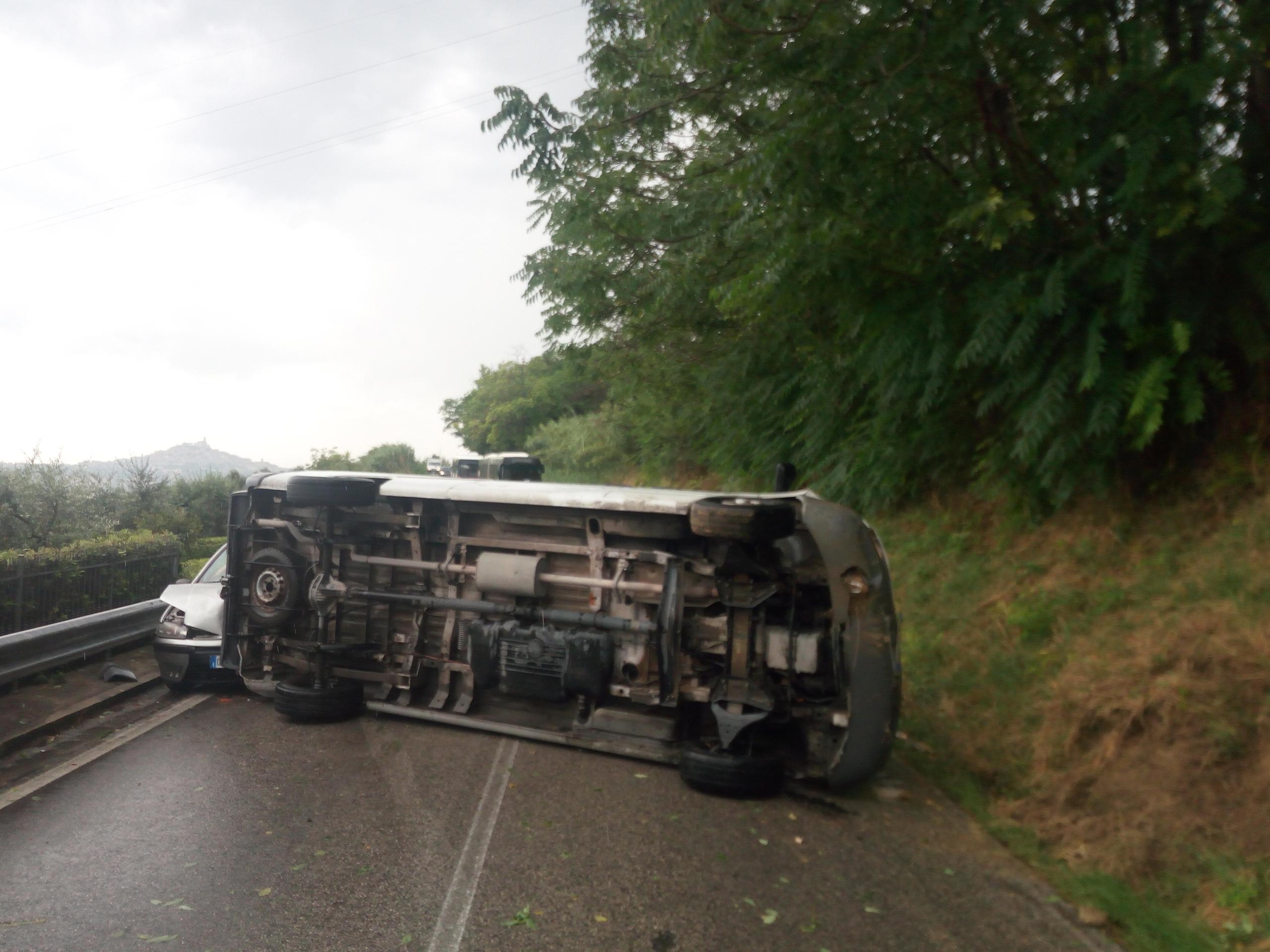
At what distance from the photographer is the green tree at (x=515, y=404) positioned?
54.5 metres

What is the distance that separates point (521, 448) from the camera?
57.0 m

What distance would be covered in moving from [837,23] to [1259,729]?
5680 mm

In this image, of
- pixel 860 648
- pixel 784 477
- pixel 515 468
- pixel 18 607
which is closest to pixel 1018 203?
pixel 784 477

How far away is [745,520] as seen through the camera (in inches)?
231

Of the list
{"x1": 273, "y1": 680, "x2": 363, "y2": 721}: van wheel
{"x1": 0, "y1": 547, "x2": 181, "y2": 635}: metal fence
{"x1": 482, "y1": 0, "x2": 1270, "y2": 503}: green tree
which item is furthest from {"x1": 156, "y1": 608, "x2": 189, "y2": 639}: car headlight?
{"x1": 482, "y1": 0, "x2": 1270, "y2": 503}: green tree

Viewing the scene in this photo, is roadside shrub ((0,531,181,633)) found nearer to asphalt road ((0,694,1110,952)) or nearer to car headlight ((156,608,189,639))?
car headlight ((156,608,189,639))

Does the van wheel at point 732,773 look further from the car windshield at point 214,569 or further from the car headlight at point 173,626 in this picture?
the car windshield at point 214,569

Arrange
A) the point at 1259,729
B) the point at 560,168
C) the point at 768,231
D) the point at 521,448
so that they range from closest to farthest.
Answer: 1. the point at 1259,729
2. the point at 768,231
3. the point at 560,168
4. the point at 521,448

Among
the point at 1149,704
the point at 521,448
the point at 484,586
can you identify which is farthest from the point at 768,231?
the point at 521,448

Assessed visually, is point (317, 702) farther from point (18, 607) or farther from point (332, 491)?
point (18, 607)

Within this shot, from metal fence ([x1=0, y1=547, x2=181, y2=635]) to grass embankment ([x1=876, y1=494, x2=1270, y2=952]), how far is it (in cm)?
913

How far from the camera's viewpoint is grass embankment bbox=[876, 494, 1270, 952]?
464cm

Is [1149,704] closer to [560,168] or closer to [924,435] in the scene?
[924,435]

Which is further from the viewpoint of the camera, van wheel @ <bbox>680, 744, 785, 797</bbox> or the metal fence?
the metal fence
